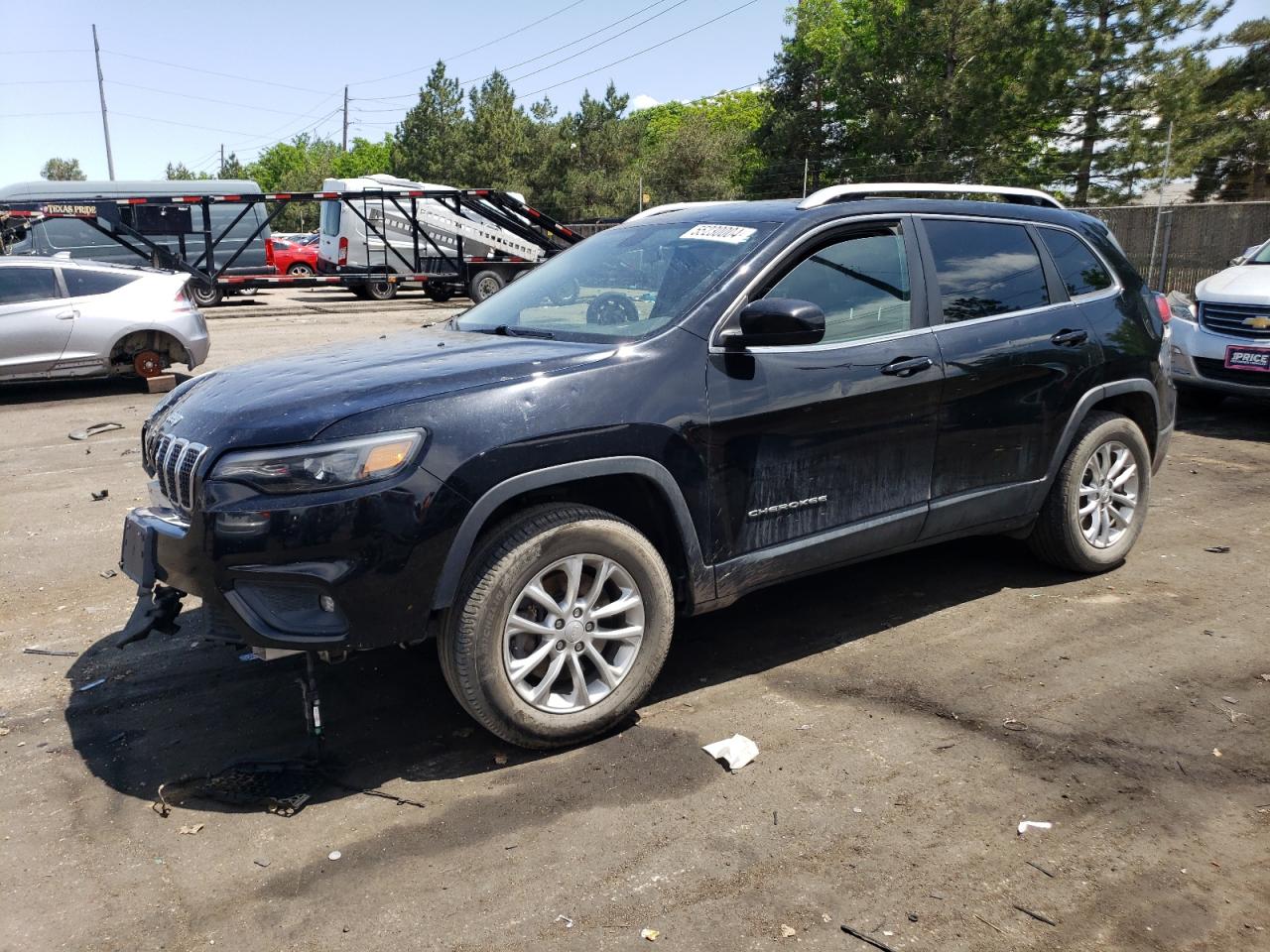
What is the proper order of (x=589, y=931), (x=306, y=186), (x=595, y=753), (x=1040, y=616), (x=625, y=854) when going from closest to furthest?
(x=589, y=931)
(x=625, y=854)
(x=595, y=753)
(x=1040, y=616)
(x=306, y=186)

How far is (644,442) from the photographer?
3631mm

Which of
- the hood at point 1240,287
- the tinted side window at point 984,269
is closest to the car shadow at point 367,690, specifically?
the tinted side window at point 984,269

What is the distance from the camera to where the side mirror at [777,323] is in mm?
3752

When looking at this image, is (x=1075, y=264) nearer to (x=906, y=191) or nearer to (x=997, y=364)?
(x=997, y=364)

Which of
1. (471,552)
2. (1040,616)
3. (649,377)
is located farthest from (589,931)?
(1040,616)

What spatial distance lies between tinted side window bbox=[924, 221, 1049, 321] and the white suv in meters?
5.25

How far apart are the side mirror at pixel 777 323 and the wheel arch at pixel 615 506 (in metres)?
0.60

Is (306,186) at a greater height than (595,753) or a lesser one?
greater

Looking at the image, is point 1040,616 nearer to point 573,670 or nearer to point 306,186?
point 573,670

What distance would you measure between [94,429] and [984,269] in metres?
7.98

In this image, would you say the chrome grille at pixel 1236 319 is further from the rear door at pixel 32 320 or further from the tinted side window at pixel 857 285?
the rear door at pixel 32 320

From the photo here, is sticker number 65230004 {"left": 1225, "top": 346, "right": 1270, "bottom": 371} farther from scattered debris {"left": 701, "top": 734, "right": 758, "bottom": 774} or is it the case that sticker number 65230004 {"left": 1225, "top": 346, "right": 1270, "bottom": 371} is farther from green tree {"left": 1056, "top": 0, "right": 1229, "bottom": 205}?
green tree {"left": 1056, "top": 0, "right": 1229, "bottom": 205}

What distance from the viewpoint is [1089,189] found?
34.7m

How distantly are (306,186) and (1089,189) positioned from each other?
65497 mm
